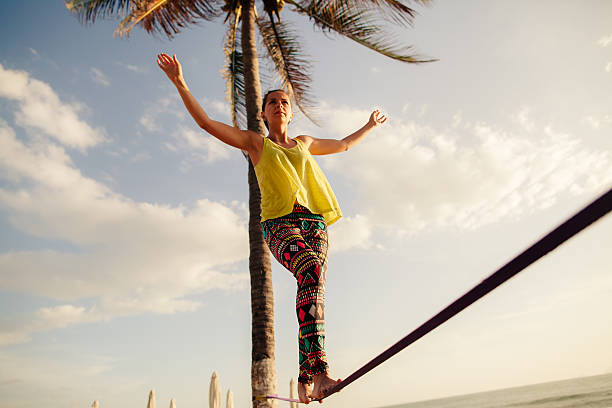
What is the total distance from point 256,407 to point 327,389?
11.8 ft

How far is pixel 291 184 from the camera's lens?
8.08 feet

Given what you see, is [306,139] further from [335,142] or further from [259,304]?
[259,304]

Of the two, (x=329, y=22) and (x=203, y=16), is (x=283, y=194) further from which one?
(x=203, y=16)

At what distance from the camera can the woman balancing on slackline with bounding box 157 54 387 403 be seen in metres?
2.16

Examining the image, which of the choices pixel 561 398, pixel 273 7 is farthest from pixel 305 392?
pixel 561 398

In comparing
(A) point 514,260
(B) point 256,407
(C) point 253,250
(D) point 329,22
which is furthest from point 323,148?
(D) point 329,22

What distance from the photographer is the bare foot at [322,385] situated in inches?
81.4

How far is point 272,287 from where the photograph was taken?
5.86 meters

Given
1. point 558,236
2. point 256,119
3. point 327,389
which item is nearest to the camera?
point 558,236

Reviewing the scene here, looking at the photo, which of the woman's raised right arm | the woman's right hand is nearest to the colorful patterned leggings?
the woman's raised right arm

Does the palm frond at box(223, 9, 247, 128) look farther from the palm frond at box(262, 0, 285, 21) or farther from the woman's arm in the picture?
the woman's arm

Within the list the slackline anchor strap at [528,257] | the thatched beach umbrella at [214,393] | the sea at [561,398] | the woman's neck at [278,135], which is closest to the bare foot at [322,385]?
the slackline anchor strap at [528,257]

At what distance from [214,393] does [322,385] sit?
385 inches

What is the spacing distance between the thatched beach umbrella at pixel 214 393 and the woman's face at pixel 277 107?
9.64 metres
